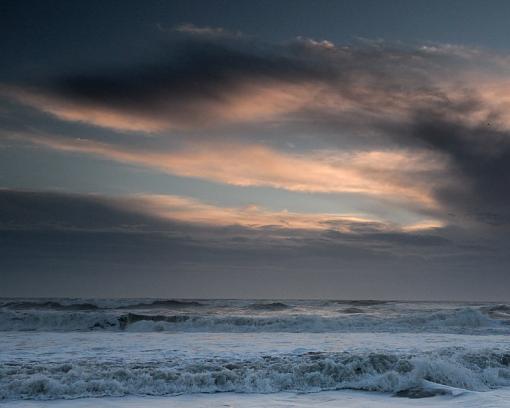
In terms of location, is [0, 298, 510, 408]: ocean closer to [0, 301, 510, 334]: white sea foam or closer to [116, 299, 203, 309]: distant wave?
[0, 301, 510, 334]: white sea foam

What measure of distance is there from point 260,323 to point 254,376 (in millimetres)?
17037

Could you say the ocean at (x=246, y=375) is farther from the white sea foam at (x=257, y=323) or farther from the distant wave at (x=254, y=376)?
the white sea foam at (x=257, y=323)

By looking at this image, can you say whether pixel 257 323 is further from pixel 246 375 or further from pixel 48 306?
pixel 48 306

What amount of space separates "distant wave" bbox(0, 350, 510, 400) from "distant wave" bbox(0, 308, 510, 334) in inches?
523

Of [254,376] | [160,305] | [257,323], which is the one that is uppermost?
[254,376]

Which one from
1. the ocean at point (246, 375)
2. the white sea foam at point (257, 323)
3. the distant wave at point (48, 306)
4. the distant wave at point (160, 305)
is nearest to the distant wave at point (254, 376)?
the ocean at point (246, 375)

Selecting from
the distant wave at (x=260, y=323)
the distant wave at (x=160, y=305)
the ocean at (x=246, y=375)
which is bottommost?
the distant wave at (x=160, y=305)

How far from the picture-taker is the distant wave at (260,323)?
1065 inches

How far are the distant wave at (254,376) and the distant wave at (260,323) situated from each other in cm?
1329

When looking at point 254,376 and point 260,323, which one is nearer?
point 254,376

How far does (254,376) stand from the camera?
454 inches

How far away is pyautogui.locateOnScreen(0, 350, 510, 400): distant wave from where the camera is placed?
10.5 m

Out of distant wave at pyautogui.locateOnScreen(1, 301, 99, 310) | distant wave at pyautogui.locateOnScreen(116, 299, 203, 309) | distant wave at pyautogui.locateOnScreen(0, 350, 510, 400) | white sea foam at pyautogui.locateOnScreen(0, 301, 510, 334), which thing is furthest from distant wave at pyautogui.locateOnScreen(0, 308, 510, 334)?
distant wave at pyautogui.locateOnScreen(116, 299, 203, 309)

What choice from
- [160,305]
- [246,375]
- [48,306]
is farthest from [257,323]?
[48,306]
